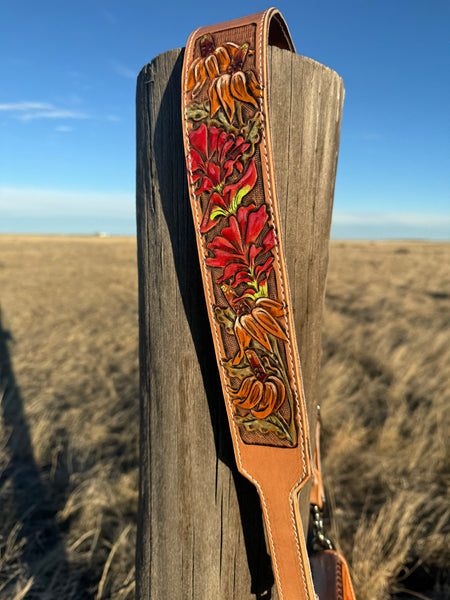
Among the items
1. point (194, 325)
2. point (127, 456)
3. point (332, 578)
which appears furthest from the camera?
point (127, 456)

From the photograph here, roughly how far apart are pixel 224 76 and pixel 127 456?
3.58m

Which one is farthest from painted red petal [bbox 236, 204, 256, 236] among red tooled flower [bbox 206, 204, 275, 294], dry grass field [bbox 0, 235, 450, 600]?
dry grass field [bbox 0, 235, 450, 600]

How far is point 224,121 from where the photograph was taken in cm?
98

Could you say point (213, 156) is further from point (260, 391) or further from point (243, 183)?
point (260, 391)

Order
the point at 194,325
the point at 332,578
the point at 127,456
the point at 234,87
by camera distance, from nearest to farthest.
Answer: the point at 234,87
the point at 194,325
the point at 332,578
the point at 127,456

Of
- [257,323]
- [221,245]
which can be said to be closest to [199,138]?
[221,245]

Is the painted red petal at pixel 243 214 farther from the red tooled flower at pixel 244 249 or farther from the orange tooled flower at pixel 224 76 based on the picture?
the orange tooled flower at pixel 224 76

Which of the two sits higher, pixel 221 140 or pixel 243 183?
pixel 221 140

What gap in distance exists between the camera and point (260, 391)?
103 centimetres

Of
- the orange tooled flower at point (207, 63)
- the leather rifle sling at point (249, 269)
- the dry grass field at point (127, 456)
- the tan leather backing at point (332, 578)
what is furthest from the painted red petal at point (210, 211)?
the dry grass field at point (127, 456)

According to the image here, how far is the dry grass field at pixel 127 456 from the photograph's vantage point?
7.79 ft

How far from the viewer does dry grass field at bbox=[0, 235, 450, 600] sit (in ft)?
7.79

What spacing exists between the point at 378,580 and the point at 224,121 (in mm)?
2450

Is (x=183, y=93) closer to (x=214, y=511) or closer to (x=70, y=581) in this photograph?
(x=214, y=511)
